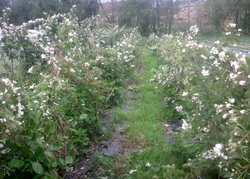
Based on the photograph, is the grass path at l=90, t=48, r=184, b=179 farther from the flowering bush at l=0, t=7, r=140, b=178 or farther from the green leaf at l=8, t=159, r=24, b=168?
the green leaf at l=8, t=159, r=24, b=168

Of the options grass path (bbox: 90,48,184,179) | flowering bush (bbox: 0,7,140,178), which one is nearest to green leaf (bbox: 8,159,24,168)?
flowering bush (bbox: 0,7,140,178)

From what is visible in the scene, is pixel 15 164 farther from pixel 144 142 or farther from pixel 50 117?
pixel 144 142

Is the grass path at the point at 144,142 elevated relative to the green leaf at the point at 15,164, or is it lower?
lower

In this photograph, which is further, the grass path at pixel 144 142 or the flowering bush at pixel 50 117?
the grass path at pixel 144 142

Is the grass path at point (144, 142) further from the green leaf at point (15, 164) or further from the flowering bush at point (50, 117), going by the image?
the green leaf at point (15, 164)

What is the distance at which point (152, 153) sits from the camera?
2480mm

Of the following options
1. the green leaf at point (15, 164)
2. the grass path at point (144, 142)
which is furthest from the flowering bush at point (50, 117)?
the grass path at point (144, 142)

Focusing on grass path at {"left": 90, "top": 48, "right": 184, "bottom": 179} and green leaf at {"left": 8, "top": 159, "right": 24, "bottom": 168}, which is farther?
grass path at {"left": 90, "top": 48, "right": 184, "bottom": 179}

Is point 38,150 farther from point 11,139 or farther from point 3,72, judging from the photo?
point 3,72

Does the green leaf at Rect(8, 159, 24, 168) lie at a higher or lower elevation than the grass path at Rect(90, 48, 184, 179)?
higher

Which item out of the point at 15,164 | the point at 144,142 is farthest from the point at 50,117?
the point at 144,142

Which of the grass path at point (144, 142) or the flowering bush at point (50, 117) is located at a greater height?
the flowering bush at point (50, 117)

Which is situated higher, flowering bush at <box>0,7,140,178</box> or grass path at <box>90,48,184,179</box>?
flowering bush at <box>0,7,140,178</box>

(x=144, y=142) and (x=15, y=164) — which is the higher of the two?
(x=15, y=164)
